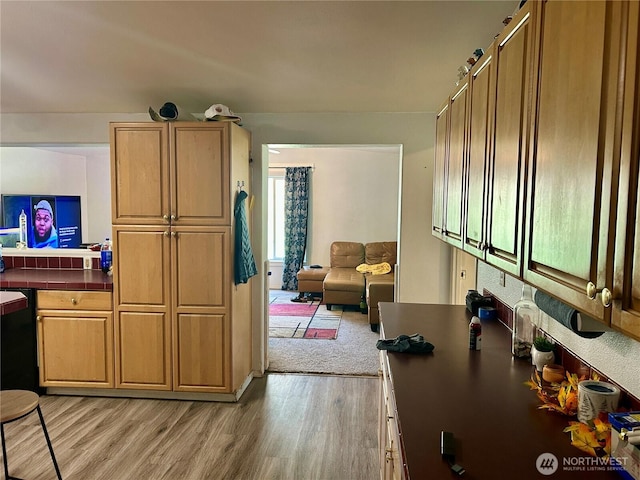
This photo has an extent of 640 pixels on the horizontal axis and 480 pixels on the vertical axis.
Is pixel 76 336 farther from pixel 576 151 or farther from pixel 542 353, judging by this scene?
pixel 576 151

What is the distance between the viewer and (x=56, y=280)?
346cm

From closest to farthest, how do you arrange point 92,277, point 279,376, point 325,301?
point 92,277
point 279,376
point 325,301

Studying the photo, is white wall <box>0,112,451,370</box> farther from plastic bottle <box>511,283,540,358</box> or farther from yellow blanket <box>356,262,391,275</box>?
yellow blanket <box>356,262,391,275</box>

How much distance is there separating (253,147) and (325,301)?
11.0ft

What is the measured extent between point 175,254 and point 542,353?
2547 millimetres

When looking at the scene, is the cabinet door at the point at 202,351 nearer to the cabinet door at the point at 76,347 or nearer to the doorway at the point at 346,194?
the cabinet door at the point at 76,347

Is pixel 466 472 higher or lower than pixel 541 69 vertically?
lower

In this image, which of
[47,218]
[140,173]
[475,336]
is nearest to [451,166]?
[475,336]

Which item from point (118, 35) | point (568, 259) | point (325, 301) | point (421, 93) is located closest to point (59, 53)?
point (118, 35)

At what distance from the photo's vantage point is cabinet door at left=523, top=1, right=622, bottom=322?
0.81 metres

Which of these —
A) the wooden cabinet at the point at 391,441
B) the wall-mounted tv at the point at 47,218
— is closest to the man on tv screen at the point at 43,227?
the wall-mounted tv at the point at 47,218

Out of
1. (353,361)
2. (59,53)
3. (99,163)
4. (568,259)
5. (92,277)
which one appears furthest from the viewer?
(99,163)

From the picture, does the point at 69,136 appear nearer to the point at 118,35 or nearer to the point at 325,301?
the point at 118,35

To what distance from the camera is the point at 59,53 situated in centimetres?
293
